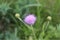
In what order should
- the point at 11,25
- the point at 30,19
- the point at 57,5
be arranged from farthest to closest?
the point at 57,5, the point at 11,25, the point at 30,19

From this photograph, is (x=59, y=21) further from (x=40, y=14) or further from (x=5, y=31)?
(x=5, y=31)

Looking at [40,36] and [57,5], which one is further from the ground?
[57,5]

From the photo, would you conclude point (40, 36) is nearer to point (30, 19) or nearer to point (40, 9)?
point (30, 19)

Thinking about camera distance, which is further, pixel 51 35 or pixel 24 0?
pixel 24 0

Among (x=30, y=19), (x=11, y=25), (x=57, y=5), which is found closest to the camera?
(x=30, y=19)

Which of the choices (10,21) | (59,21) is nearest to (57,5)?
(59,21)

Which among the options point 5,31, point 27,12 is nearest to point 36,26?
point 27,12
